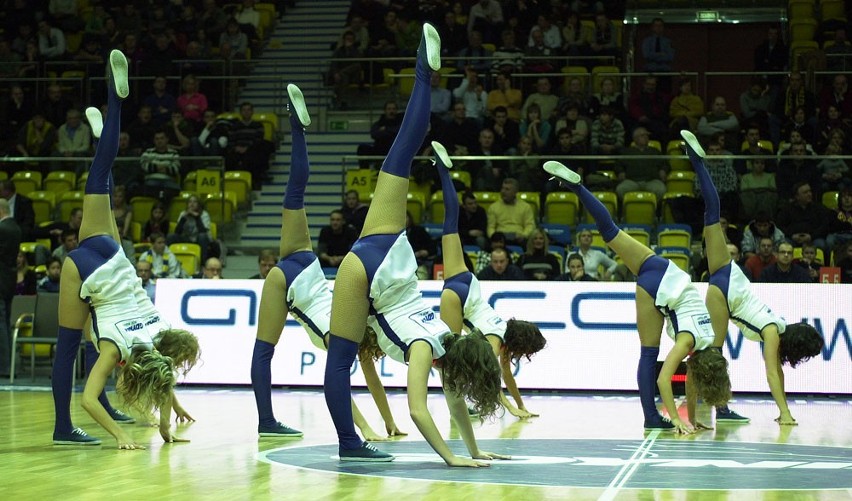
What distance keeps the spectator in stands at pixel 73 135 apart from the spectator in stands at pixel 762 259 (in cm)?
1006

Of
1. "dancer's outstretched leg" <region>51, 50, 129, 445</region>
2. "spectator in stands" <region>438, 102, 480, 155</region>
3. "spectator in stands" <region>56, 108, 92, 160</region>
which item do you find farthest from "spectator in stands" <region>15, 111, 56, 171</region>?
"dancer's outstretched leg" <region>51, 50, 129, 445</region>

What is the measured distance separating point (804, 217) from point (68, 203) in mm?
9836

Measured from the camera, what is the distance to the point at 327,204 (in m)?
17.1

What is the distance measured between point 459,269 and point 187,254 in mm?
5957

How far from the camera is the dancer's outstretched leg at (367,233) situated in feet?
21.8

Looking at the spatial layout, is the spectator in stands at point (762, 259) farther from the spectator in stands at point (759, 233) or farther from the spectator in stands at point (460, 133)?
the spectator in stands at point (460, 133)

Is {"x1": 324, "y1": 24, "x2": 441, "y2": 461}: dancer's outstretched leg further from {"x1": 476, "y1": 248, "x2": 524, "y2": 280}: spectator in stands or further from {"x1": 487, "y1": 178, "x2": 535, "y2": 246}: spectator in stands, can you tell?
{"x1": 487, "y1": 178, "x2": 535, "y2": 246}: spectator in stands

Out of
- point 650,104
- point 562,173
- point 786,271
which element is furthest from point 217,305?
point 650,104

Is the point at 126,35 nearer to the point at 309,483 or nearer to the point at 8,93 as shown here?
the point at 8,93

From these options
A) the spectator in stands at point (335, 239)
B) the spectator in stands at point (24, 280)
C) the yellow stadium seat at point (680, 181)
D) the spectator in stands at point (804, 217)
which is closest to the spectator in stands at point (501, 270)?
the spectator in stands at point (335, 239)

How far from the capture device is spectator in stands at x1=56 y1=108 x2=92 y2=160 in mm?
17797

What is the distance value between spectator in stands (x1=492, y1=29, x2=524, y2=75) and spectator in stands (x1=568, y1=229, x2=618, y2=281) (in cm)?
459

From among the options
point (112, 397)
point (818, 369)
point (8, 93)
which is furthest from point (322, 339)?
point (8, 93)

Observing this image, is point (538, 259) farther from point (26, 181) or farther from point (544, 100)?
point (26, 181)
